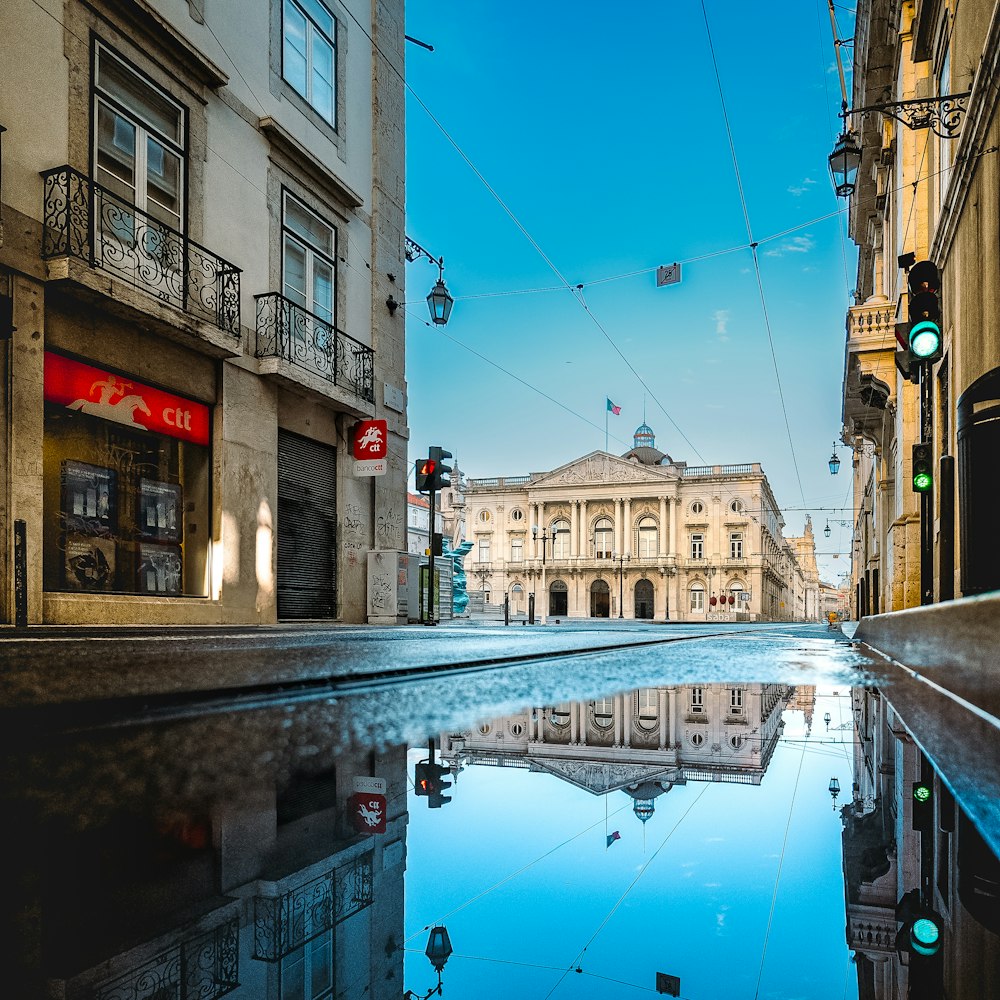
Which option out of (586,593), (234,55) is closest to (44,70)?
(234,55)

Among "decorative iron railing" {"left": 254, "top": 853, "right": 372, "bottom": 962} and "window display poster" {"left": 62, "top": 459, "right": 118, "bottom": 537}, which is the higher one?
"window display poster" {"left": 62, "top": 459, "right": 118, "bottom": 537}

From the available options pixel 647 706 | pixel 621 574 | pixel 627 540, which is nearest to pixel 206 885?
Result: pixel 647 706

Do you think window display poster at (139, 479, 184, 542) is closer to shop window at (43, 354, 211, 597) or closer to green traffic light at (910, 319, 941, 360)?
shop window at (43, 354, 211, 597)

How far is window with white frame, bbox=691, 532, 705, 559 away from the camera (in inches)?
2813

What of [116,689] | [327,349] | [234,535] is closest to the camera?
[116,689]

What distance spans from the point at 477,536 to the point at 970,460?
2766 inches

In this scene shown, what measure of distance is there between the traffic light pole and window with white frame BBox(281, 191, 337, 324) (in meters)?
7.34

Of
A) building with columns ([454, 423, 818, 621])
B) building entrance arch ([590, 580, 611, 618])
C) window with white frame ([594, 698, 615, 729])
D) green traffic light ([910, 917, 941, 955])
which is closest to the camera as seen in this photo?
green traffic light ([910, 917, 941, 955])

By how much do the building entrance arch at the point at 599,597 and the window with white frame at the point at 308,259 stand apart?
6361 cm

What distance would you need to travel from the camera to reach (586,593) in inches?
2906

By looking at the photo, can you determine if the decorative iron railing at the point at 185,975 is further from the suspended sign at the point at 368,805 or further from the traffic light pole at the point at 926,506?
the traffic light pole at the point at 926,506

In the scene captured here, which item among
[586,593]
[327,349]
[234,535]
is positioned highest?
[327,349]

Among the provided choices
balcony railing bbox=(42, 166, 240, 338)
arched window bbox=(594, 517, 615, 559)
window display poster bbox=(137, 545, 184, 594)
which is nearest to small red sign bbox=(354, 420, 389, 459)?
balcony railing bbox=(42, 166, 240, 338)

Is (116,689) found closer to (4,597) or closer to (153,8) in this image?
(4,597)
